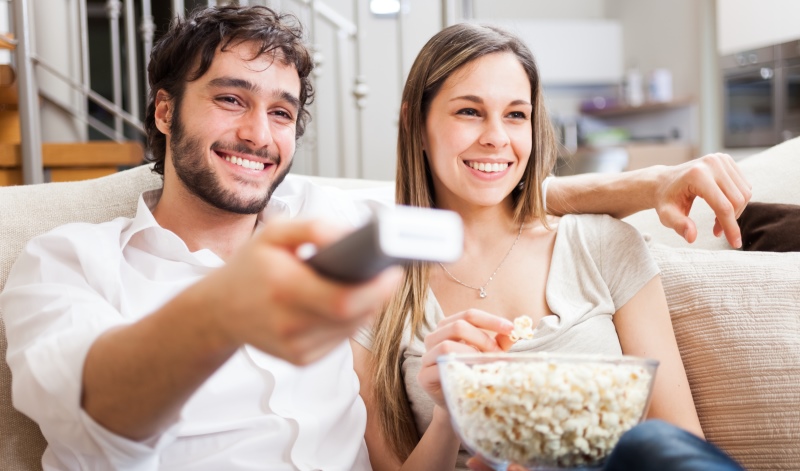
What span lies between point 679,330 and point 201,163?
879 mm

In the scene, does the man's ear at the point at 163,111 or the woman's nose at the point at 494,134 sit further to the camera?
the man's ear at the point at 163,111

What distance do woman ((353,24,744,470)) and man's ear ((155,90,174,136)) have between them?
1.46 feet

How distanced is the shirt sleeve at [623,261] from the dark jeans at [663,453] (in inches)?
24.7

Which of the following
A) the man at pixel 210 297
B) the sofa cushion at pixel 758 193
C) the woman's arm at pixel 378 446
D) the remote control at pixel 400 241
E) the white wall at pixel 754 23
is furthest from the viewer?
the white wall at pixel 754 23

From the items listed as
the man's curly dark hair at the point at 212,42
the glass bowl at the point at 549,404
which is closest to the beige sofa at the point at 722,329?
the man's curly dark hair at the point at 212,42

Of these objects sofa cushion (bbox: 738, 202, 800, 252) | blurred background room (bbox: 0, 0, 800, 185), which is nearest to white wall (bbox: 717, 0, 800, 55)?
blurred background room (bbox: 0, 0, 800, 185)

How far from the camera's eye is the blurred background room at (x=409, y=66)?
3.02 m

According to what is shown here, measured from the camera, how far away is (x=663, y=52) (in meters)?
A: 6.21

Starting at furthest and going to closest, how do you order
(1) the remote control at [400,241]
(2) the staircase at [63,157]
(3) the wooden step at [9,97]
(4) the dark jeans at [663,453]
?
(3) the wooden step at [9,97], (2) the staircase at [63,157], (4) the dark jeans at [663,453], (1) the remote control at [400,241]

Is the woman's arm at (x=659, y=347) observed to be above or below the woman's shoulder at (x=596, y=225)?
below

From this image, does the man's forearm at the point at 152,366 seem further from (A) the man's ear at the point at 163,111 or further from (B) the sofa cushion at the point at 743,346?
(B) the sofa cushion at the point at 743,346

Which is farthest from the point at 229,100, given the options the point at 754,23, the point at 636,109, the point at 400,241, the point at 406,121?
the point at 636,109

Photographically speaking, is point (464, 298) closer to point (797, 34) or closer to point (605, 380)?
point (605, 380)

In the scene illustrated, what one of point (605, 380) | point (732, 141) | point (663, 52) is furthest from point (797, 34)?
point (605, 380)
